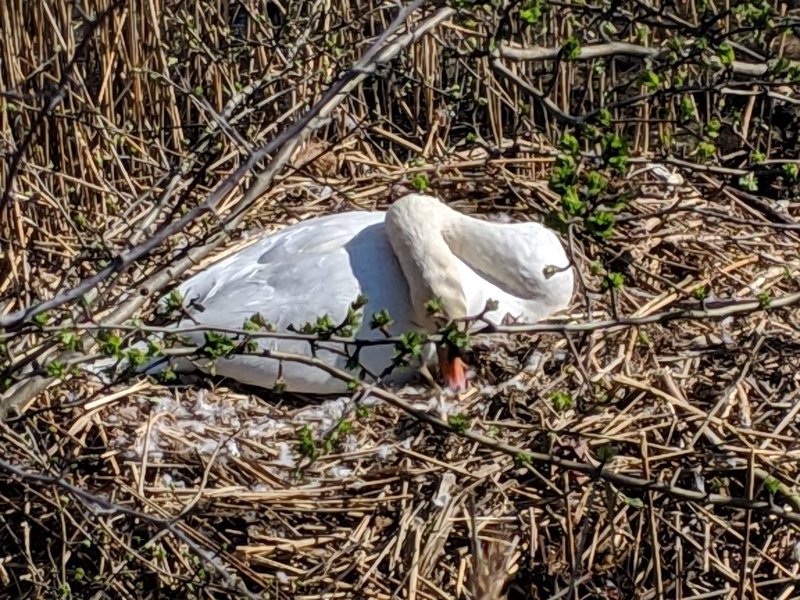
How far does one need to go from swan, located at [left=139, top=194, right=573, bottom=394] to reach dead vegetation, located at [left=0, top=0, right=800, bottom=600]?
0.34 feet

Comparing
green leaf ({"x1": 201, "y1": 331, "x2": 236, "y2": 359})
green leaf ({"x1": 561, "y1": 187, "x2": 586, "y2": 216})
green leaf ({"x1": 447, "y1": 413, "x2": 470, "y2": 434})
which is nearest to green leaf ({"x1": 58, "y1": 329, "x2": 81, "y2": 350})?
green leaf ({"x1": 201, "y1": 331, "x2": 236, "y2": 359})

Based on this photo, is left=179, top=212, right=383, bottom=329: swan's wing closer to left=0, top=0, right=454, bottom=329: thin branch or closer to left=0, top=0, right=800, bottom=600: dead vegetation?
left=0, top=0, right=800, bottom=600: dead vegetation

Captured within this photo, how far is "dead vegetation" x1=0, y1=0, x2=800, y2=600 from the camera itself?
9.09 ft

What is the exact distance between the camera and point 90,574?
3100 millimetres

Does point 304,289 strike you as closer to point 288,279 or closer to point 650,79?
point 288,279

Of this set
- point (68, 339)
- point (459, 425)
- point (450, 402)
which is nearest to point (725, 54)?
point (459, 425)

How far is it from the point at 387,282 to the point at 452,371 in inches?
12.8

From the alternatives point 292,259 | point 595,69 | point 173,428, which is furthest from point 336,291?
point 595,69

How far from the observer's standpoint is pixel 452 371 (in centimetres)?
357

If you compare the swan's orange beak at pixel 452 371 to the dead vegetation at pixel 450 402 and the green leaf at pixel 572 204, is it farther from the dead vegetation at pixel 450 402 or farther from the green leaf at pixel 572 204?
the green leaf at pixel 572 204

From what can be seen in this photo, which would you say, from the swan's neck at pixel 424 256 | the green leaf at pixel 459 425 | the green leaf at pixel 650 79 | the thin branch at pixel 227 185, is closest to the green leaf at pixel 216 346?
the thin branch at pixel 227 185

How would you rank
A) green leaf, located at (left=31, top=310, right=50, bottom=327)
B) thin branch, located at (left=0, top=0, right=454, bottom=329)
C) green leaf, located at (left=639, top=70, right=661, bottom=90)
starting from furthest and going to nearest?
green leaf, located at (left=639, top=70, right=661, bottom=90), green leaf, located at (left=31, top=310, right=50, bottom=327), thin branch, located at (left=0, top=0, right=454, bottom=329)

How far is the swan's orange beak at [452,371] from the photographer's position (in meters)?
3.55

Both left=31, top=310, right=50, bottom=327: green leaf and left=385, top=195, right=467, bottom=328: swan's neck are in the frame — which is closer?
left=31, top=310, right=50, bottom=327: green leaf
